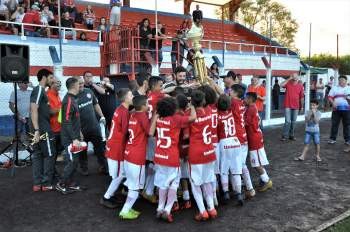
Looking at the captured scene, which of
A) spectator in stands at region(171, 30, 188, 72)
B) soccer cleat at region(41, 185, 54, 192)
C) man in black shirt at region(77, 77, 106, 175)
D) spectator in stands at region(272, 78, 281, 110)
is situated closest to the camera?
soccer cleat at region(41, 185, 54, 192)

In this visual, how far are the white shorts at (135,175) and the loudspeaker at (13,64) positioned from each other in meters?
3.56

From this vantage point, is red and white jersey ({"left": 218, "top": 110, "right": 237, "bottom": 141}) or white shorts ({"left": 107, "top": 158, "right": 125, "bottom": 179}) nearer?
white shorts ({"left": 107, "top": 158, "right": 125, "bottom": 179})

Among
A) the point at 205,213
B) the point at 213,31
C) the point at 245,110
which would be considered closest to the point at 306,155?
the point at 245,110

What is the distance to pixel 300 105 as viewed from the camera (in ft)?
37.2

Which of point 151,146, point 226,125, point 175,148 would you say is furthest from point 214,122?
point 151,146

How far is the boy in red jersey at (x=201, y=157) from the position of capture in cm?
534

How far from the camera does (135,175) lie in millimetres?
5352

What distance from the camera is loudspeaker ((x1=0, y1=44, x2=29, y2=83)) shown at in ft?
25.1

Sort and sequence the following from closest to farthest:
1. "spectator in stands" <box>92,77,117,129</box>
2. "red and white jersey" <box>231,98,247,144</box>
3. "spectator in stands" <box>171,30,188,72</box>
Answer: "red and white jersey" <box>231,98,247,144</box>, "spectator in stands" <box>92,77,117,129</box>, "spectator in stands" <box>171,30,188,72</box>

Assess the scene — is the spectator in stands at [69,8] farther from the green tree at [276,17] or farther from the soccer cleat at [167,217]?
the green tree at [276,17]

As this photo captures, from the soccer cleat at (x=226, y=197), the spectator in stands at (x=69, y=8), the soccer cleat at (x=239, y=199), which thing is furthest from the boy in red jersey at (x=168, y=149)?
the spectator in stands at (x=69, y=8)

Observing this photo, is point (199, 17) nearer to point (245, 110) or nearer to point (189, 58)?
point (245, 110)

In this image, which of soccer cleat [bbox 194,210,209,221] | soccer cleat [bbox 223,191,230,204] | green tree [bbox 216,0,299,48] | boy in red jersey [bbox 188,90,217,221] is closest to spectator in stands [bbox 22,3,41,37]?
boy in red jersey [bbox 188,90,217,221]

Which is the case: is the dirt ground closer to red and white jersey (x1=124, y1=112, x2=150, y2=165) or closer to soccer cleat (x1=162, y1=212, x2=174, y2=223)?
soccer cleat (x1=162, y1=212, x2=174, y2=223)
